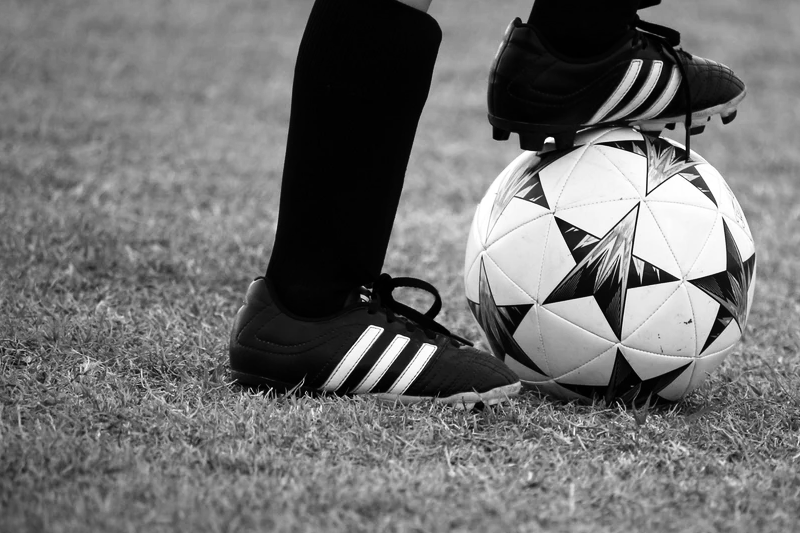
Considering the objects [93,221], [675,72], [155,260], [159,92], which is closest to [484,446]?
[675,72]

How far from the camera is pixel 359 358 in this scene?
2.37 meters

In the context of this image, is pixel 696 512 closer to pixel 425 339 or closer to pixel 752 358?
pixel 425 339

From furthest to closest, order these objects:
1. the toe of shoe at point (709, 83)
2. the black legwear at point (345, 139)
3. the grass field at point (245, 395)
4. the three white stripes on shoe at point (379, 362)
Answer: the toe of shoe at point (709, 83)
the three white stripes on shoe at point (379, 362)
the black legwear at point (345, 139)
the grass field at point (245, 395)

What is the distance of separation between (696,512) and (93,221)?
10.8 ft

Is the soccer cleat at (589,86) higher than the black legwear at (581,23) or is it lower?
lower

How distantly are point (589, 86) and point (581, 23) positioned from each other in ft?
0.55

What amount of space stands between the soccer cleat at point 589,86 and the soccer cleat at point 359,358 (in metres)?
0.56

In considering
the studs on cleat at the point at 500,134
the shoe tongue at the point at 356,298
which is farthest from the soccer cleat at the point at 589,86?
the shoe tongue at the point at 356,298

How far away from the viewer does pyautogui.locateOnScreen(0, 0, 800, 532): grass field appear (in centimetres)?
188

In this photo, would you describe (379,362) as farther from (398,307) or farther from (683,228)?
(683,228)

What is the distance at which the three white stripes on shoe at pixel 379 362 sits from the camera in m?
2.37

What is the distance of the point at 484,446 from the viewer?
2227 millimetres

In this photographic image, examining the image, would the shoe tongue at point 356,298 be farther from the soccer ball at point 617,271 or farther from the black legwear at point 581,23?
the black legwear at point 581,23

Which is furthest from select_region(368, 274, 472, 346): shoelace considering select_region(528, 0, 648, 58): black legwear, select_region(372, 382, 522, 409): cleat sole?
select_region(528, 0, 648, 58): black legwear
